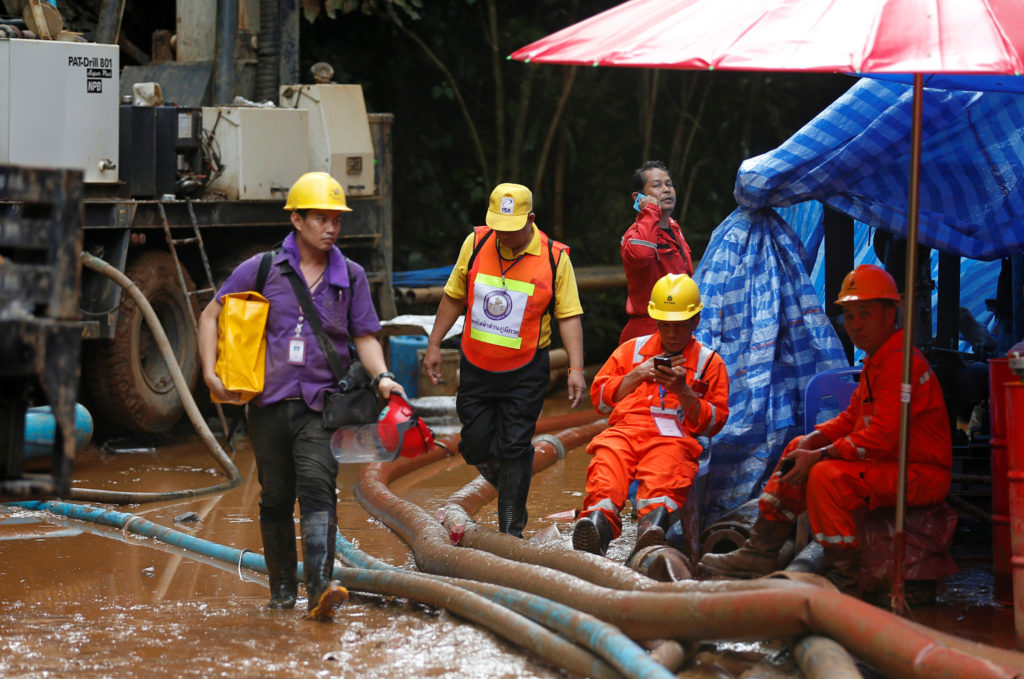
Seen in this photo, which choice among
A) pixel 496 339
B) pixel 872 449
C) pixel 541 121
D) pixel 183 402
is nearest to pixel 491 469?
pixel 496 339

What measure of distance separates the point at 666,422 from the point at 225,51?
634 cm

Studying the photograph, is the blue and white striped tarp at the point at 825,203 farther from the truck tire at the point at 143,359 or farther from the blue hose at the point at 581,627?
the truck tire at the point at 143,359

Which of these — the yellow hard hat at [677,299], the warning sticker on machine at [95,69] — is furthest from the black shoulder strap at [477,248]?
the warning sticker on machine at [95,69]

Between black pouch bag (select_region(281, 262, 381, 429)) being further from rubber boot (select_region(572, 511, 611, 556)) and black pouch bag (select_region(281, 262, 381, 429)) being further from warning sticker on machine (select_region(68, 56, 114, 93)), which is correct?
warning sticker on machine (select_region(68, 56, 114, 93))

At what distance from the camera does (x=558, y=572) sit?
508 centimetres

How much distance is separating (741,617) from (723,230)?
3.02 metres

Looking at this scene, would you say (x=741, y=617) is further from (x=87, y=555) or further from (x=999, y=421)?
(x=87, y=555)

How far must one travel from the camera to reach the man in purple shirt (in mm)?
5457

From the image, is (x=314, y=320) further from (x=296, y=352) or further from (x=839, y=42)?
(x=839, y=42)

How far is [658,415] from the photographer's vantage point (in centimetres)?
623

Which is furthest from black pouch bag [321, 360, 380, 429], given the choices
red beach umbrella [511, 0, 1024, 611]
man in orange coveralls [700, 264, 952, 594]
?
man in orange coveralls [700, 264, 952, 594]

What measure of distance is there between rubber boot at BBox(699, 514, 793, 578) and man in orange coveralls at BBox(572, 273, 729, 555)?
0.29 m

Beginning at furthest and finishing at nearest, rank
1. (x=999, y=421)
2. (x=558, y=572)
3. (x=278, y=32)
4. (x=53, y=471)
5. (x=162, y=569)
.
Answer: (x=278, y=32) → (x=162, y=569) → (x=999, y=421) → (x=558, y=572) → (x=53, y=471)

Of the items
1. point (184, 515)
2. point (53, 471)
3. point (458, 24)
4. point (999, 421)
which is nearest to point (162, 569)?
point (184, 515)
